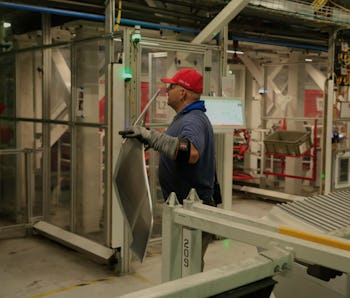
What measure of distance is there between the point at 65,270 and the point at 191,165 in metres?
2.42

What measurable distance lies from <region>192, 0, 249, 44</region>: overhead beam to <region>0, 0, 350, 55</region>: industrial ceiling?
0.27 m

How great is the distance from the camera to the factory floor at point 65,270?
4242 millimetres

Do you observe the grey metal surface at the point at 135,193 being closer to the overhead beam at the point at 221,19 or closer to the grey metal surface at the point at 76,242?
the grey metal surface at the point at 76,242

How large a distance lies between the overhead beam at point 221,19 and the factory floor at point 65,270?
90.4 inches

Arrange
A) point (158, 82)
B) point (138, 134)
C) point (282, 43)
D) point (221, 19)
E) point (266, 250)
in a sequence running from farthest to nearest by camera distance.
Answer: point (282, 43) < point (158, 82) < point (221, 19) < point (138, 134) < point (266, 250)

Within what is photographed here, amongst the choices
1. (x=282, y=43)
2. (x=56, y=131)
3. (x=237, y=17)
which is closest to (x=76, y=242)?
(x=56, y=131)

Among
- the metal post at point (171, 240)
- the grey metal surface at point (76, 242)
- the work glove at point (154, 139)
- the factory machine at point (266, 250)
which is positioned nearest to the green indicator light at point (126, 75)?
the grey metal surface at point (76, 242)

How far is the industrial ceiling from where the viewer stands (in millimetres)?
5047

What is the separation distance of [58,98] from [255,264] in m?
4.88

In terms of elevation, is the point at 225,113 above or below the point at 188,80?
below

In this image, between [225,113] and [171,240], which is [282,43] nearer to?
[225,113]

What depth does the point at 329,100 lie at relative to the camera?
657 cm

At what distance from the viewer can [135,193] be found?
2260 millimetres

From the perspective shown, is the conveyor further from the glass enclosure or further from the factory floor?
the glass enclosure
